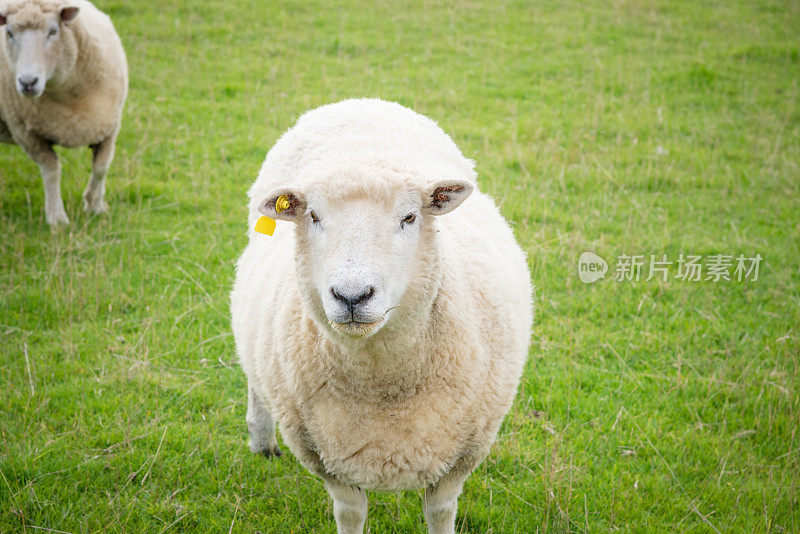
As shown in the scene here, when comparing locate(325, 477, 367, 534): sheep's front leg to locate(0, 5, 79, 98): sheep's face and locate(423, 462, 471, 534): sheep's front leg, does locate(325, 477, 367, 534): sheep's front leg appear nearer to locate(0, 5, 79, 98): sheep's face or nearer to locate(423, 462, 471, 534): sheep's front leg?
locate(423, 462, 471, 534): sheep's front leg

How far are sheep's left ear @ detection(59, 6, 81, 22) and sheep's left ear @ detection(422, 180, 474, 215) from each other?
15.2 feet

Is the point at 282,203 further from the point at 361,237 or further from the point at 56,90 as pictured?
the point at 56,90

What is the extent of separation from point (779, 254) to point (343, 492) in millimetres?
4256

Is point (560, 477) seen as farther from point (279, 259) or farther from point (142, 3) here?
point (142, 3)

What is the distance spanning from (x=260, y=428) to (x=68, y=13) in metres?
4.14

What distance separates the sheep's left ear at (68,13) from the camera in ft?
18.5

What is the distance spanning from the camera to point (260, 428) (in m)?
3.67

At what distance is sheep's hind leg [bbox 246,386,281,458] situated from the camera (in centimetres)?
364

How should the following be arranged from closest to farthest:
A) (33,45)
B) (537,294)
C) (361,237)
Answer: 1. (361,237)
2. (537,294)
3. (33,45)

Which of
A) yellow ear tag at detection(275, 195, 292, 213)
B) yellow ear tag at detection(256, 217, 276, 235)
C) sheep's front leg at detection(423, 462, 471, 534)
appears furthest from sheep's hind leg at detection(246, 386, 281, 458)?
yellow ear tag at detection(275, 195, 292, 213)

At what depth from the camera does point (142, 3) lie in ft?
37.8

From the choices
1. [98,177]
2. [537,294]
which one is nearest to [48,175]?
[98,177]

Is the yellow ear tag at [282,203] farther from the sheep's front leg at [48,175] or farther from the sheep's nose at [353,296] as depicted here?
the sheep's front leg at [48,175]

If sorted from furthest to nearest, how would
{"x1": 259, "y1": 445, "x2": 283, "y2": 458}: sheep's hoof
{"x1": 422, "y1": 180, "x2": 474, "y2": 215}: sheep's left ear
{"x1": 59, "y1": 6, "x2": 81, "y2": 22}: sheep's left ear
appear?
1. {"x1": 59, "y1": 6, "x2": 81, "y2": 22}: sheep's left ear
2. {"x1": 259, "y1": 445, "x2": 283, "y2": 458}: sheep's hoof
3. {"x1": 422, "y1": 180, "x2": 474, "y2": 215}: sheep's left ear
